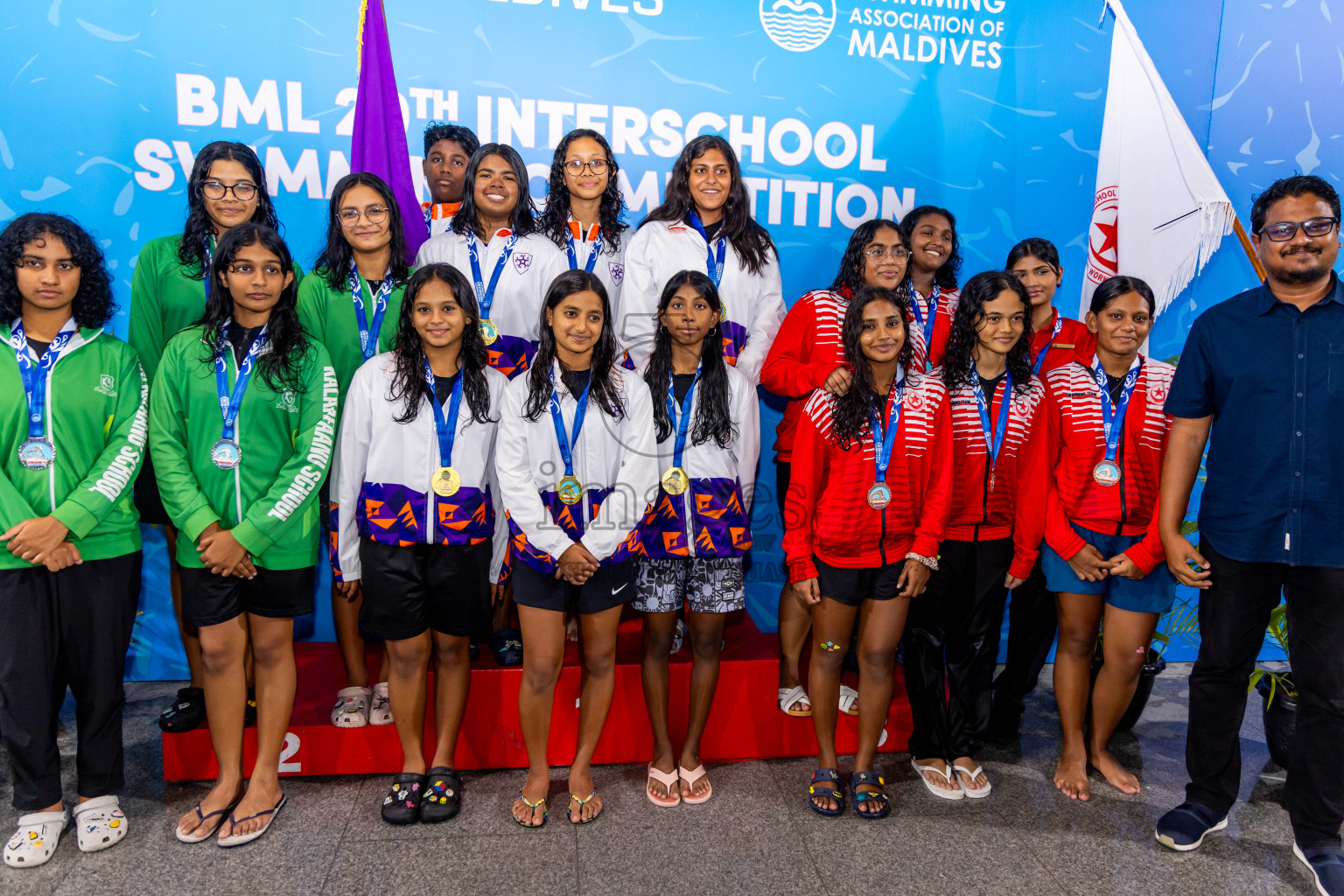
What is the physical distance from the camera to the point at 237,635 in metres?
2.42

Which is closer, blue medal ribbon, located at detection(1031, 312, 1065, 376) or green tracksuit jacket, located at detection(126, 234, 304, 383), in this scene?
green tracksuit jacket, located at detection(126, 234, 304, 383)

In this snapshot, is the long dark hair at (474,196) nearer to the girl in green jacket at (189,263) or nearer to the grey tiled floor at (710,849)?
the girl in green jacket at (189,263)

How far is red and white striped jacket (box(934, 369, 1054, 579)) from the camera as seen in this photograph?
2637 millimetres

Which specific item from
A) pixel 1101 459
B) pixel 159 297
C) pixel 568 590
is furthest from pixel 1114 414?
pixel 159 297

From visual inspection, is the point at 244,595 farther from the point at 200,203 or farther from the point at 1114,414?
the point at 1114,414

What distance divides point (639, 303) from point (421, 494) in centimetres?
103

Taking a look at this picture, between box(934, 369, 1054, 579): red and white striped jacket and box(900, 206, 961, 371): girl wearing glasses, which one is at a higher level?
box(900, 206, 961, 371): girl wearing glasses

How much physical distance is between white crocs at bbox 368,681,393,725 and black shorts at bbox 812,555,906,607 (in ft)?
4.81

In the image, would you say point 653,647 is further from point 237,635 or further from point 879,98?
point 879,98

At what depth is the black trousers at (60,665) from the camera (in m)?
2.26

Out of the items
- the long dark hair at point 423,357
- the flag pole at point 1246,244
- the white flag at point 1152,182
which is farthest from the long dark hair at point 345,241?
the flag pole at point 1246,244

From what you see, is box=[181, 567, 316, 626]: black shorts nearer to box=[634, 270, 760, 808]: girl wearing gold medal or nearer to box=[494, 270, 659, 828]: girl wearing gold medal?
box=[494, 270, 659, 828]: girl wearing gold medal

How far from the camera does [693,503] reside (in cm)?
249

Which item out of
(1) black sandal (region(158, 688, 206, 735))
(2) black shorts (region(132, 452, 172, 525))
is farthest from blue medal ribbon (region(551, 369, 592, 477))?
(1) black sandal (region(158, 688, 206, 735))
